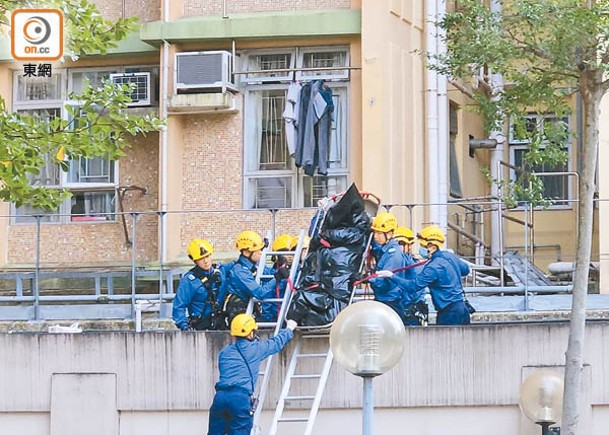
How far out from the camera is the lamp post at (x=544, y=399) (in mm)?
14859

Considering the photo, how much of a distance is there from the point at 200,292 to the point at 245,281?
0.79 metres

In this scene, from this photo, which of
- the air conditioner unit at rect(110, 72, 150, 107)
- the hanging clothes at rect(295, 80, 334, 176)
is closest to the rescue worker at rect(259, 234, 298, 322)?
the hanging clothes at rect(295, 80, 334, 176)

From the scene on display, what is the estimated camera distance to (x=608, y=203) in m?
20.2

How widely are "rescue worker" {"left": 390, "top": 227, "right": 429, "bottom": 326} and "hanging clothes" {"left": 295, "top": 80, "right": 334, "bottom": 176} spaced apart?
380 centimetres

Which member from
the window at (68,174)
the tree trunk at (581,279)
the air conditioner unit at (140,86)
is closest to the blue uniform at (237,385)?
the tree trunk at (581,279)

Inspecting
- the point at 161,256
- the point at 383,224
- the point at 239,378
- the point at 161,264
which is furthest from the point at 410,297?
the point at 161,256

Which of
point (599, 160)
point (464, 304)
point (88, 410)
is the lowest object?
point (88, 410)

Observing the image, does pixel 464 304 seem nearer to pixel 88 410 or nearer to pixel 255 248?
pixel 255 248

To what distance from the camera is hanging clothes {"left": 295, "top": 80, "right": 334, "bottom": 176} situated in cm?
2128

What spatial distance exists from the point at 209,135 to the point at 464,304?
6.29 metres

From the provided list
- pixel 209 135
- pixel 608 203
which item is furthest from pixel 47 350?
pixel 608 203

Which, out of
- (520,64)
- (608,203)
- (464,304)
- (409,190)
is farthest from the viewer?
(409,190)

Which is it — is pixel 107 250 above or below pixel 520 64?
below

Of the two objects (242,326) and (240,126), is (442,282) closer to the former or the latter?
(242,326)
